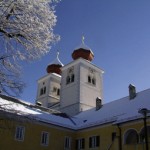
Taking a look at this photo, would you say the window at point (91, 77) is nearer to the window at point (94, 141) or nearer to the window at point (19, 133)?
the window at point (94, 141)

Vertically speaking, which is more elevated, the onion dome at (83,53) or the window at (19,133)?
the onion dome at (83,53)

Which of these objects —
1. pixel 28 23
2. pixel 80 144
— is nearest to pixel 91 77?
pixel 80 144

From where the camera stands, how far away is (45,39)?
10.4m

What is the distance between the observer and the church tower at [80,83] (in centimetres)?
4297

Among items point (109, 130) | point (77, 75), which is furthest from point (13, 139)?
point (77, 75)

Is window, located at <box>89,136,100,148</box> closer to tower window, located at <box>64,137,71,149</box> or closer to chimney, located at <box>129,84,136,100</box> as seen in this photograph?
tower window, located at <box>64,137,71,149</box>

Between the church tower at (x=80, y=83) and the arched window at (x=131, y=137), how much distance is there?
57.2 ft

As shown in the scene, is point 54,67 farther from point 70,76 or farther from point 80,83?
point 80,83

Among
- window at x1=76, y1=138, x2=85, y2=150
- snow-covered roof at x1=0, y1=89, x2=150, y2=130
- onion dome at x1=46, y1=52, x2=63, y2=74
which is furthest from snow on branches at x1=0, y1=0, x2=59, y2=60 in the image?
onion dome at x1=46, y1=52, x2=63, y2=74

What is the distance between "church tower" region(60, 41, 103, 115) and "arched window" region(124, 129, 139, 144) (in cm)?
1742

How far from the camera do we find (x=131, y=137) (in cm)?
2458

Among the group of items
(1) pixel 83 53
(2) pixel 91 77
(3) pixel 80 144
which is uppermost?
(1) pixel 83 53

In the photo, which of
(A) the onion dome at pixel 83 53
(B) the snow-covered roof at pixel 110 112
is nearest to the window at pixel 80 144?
(B) the snow-covered roof at pixel 110 112

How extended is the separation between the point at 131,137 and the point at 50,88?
31509 mm
